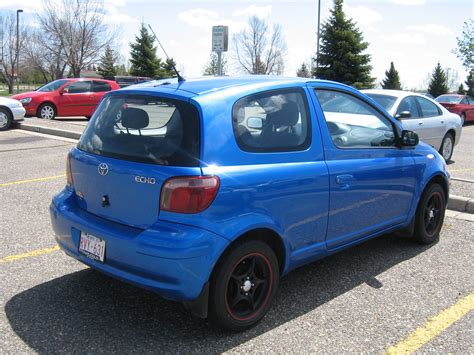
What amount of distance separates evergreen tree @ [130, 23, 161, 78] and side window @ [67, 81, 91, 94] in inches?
1161

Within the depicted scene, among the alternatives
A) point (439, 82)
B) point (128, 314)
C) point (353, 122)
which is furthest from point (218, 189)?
point (439, 82)

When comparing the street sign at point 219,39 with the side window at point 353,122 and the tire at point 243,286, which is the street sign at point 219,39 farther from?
the tire at point 243,286

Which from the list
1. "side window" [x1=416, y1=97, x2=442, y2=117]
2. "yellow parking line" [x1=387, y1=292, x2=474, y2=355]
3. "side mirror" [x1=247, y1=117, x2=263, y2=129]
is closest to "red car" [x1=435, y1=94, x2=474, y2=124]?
"side window" [x1=416, y1=97, x2=442, y2=117]

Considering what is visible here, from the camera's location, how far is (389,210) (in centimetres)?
429

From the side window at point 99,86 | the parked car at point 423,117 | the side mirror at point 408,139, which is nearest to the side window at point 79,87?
the side window at point 99,86

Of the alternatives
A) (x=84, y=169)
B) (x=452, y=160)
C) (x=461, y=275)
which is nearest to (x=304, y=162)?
(x=84, y=169)

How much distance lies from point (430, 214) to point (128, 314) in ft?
10.6

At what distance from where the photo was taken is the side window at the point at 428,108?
29.3ft

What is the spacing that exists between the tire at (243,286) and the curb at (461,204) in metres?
3.84

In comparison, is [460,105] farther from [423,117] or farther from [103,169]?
[103,169]

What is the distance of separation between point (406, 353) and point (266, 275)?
99 cm

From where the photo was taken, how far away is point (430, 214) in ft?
16.3

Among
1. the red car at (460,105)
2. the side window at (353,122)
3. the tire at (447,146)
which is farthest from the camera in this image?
the red car at (460,105)

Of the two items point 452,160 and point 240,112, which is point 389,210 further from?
point 452,160
